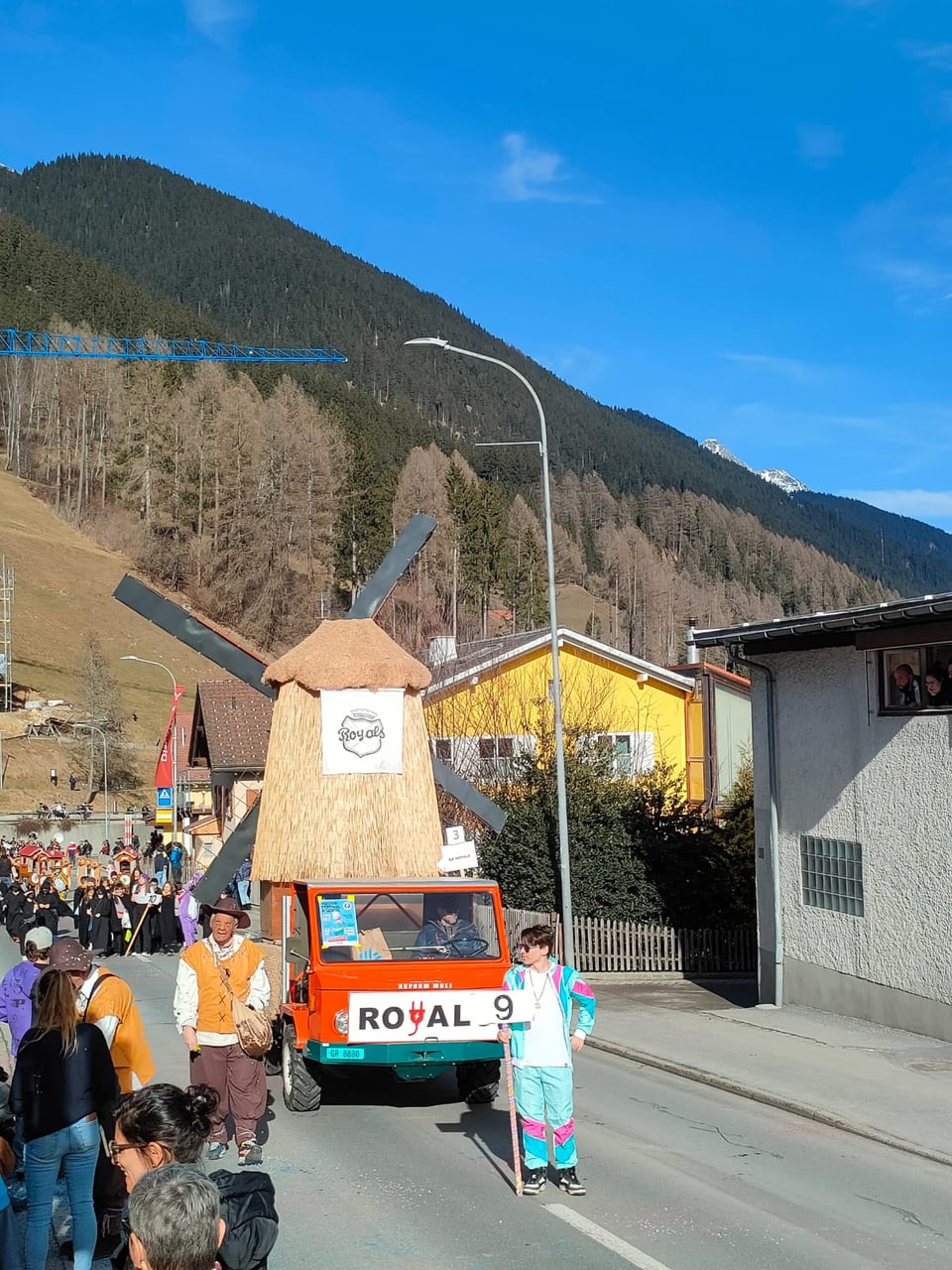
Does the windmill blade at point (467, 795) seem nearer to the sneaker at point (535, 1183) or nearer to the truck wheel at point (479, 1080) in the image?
the truck wheel at point (479, 1080)

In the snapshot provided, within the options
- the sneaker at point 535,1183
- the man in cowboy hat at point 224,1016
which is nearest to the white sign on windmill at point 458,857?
the man in cowboy hat at point 224,1016

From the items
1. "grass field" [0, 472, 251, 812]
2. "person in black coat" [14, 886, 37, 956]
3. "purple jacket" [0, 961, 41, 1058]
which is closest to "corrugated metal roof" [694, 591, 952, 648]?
"purple jacket" [0, 961, 41, 1058]

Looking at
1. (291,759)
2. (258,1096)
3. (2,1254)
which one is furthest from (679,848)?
(2,1254)

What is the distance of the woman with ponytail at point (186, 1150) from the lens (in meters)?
4.30

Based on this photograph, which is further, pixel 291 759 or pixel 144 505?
pixel 144 505

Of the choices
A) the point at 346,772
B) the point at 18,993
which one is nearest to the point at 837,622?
the point at 346,772

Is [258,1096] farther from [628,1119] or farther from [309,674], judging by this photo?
[309,674]

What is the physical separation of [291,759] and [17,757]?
65895mm

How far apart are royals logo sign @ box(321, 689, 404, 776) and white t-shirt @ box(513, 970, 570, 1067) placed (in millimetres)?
8890

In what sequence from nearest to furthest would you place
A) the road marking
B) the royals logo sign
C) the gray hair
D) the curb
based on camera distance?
the gray hair, the road marking, the curb, the royals logo sign

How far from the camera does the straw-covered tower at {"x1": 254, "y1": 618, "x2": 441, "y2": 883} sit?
17328 mm

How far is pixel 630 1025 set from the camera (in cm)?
1698

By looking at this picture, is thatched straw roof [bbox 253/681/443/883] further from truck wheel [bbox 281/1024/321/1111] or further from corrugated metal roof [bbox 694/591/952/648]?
truck wheel [bbox 281/1024/321/1111]

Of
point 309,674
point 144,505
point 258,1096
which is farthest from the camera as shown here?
point 144,505
